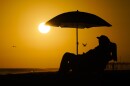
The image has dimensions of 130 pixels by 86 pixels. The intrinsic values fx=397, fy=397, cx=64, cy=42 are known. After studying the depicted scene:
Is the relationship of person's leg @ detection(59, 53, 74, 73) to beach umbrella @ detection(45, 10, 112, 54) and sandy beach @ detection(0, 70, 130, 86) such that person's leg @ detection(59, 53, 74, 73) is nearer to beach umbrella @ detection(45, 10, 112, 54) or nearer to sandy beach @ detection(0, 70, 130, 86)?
sandy beach @ detection(0, 70, 130, 86)

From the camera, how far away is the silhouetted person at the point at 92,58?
30.6 ft

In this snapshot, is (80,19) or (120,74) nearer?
(120,74)

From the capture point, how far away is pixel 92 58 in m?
9.44

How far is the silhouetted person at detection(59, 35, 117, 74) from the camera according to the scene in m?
9.32

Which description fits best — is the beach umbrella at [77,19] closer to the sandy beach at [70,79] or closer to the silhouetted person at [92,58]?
the silhouetted person at [92,58]

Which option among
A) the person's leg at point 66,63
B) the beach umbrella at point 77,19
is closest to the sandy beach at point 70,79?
the person's leg at point 66,63

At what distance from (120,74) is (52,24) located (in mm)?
3289

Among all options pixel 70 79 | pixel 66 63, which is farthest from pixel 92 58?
pixel 70 79

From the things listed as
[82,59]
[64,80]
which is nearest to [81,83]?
[64,80]

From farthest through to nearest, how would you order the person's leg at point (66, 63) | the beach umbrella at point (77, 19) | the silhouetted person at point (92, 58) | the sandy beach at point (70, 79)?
the beach umbrella at point (77, 19) < the silhouetted person at point (92, 58) < the person's leg at point (66, 63) < the sandy beach at point (70, 79)

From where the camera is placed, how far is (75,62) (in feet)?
30.5

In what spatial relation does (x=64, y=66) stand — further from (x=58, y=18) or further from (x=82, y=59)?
(x=58, y=18)

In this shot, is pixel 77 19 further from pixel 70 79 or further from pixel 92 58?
pixel 70 79

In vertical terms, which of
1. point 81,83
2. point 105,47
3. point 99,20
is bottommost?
point 81,83
